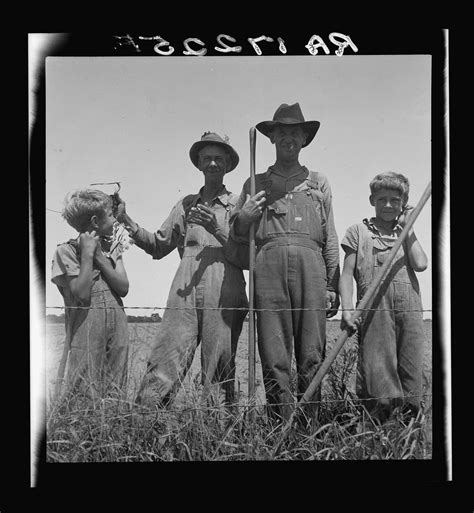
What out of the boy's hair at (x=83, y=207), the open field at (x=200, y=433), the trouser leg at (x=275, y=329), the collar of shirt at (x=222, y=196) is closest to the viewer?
the open field at (x=200, y=433)

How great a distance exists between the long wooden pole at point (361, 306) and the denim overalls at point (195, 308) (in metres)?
0.52

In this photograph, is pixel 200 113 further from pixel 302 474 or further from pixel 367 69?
pixel 302 474

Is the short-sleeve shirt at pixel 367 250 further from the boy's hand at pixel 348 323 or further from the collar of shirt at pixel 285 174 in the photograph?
the collar of shirt at pixel 285 174

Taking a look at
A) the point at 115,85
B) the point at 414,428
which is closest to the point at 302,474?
the point at 414,428

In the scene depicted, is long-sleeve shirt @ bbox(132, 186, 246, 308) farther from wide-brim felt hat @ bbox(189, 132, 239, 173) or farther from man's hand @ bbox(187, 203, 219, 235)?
wide-brim felt hat @ bbox(189, 132, 239, 173)

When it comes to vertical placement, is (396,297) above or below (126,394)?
above

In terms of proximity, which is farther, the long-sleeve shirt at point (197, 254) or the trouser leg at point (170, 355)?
the long-sleeve shirt at point (197, 254)

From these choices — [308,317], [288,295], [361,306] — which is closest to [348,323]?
[361,306]

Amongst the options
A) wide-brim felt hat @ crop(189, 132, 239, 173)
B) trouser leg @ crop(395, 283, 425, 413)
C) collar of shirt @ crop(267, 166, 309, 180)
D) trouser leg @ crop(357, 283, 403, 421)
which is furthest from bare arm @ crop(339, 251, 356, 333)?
wide-brim felt hat @ crop(189, 132, 239, 173)

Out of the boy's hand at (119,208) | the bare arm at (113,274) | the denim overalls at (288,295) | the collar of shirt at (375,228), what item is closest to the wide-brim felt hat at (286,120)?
the denim overalls at (288,295)

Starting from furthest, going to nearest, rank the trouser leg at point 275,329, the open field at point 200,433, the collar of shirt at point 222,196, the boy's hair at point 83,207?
the collar of shirt at point 222,196, the boy's hair at point 83,207, the trouser leg at point 275,329, the open field at point 200,433

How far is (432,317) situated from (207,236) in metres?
1.71

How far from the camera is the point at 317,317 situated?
18.6 feet

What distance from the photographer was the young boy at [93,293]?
563 centimetres
